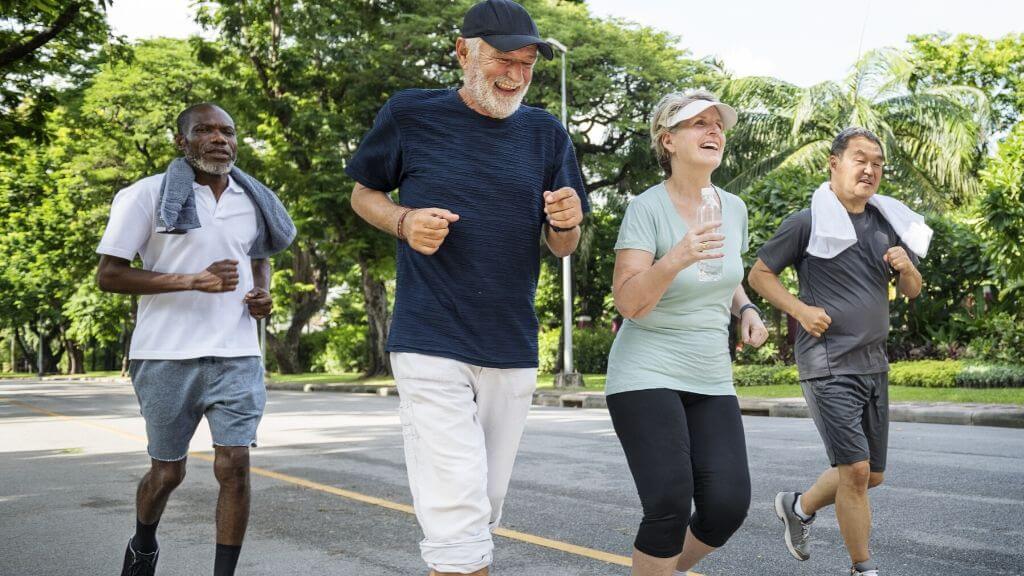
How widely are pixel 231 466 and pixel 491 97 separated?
1917 millimetres

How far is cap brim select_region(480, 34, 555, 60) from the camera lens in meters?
3.25

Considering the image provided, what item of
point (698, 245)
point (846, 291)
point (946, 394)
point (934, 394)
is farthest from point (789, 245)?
point (934, 394)

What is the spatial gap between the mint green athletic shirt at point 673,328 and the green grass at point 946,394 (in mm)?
12300

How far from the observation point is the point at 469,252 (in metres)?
3.21

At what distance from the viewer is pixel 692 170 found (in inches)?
151

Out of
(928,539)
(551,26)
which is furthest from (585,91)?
(928,539)

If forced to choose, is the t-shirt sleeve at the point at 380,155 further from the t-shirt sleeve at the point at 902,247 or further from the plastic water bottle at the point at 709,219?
the t-shirt sleeve at the point at 902,247

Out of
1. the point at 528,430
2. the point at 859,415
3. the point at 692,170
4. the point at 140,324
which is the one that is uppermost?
the point at 692,170

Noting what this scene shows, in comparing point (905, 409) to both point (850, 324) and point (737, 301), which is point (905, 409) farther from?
A: point (737, 301)

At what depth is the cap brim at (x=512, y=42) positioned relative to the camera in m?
3.25

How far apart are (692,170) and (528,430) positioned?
8788mm

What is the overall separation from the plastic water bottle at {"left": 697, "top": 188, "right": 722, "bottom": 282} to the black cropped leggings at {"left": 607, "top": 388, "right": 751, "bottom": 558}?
1.38 ft

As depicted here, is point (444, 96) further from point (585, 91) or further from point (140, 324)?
point (585, 91)

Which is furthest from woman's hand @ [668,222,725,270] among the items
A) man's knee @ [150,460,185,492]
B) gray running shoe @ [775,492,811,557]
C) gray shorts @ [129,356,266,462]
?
man's knee @ [150,460,185,492]
